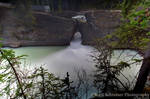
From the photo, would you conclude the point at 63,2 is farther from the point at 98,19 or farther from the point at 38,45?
the point at 38,45

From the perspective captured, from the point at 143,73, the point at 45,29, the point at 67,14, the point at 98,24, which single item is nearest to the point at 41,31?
the point at 45,29

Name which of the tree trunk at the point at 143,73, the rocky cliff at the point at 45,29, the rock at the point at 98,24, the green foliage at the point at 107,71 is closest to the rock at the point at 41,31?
the rocky cliff at the point at 45,29

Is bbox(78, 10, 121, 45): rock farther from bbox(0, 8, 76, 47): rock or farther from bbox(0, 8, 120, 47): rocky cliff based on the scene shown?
bbox(0, 8, 76, 47): rock

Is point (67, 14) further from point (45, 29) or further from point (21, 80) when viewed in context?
point (21, 80)

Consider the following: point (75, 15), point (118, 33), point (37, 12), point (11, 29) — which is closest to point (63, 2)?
point (75, 15)

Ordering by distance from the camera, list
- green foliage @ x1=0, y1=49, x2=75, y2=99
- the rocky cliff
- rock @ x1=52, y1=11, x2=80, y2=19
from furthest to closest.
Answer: rock @ x1=52, y1=11, x2=80, y2=19
the rocky cliff
green foliage @ x1=0, y1=49, x2=75, y2=99

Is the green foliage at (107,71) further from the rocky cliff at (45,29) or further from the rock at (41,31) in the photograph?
the rock at (41,31)

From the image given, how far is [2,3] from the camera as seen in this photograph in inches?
137

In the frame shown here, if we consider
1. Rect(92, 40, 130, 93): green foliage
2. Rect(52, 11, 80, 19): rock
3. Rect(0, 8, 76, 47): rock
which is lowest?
Rect(92, 40, 130, 93): green foliage

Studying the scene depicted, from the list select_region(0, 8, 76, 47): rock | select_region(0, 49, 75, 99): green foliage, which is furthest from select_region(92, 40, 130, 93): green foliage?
select_region(0, 8, 76, 47): rock

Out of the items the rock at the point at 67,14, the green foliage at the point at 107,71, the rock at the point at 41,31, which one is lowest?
the green foliage at the point at 107,71

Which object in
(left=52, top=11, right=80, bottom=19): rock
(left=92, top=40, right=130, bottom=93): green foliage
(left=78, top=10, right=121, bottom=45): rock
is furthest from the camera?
(left=52, top=11, right=80, bottom=19): rock

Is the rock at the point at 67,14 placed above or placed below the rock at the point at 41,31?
above

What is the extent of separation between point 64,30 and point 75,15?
0.98m
